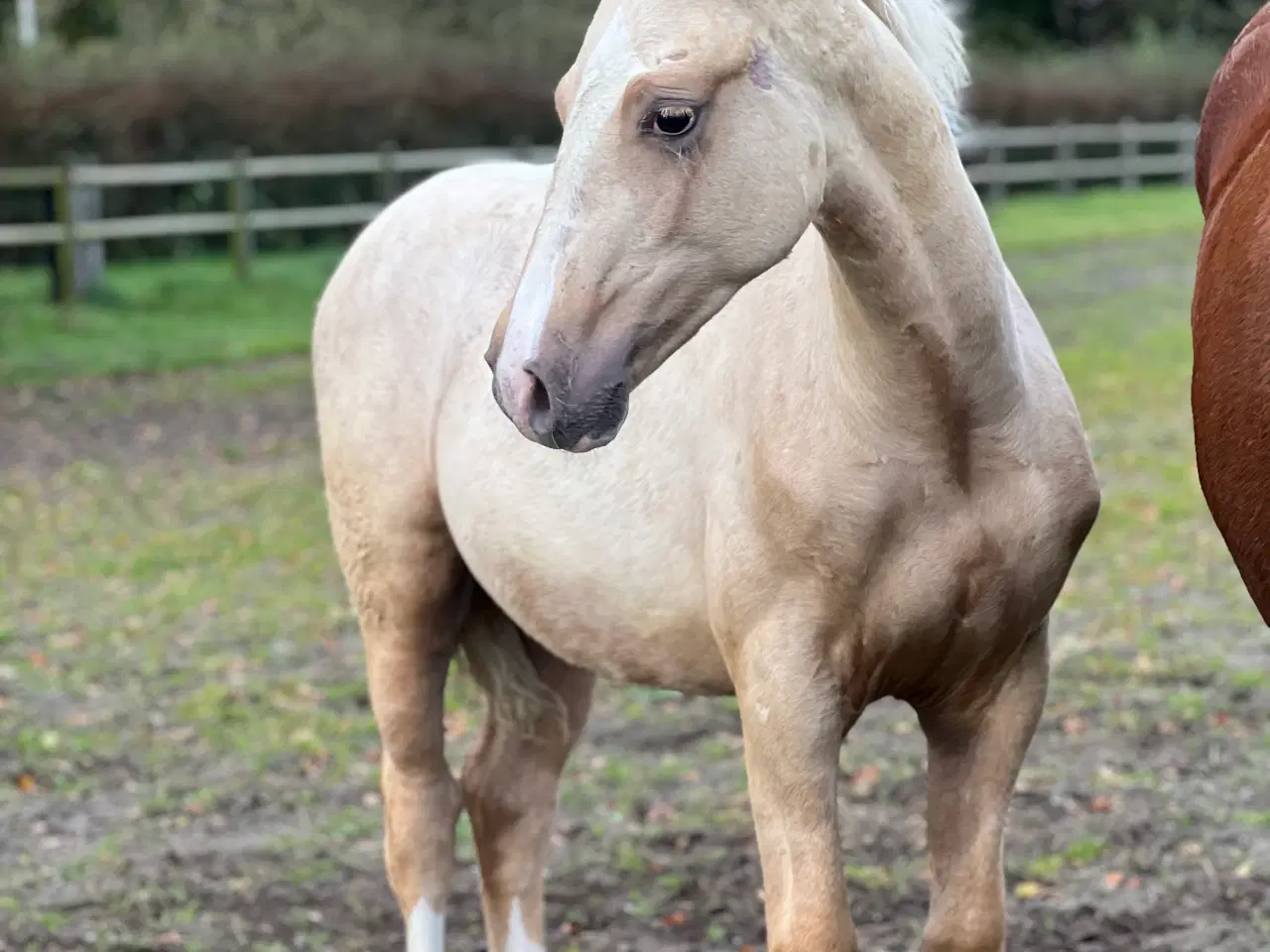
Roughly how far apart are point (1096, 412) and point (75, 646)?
6.06 metres

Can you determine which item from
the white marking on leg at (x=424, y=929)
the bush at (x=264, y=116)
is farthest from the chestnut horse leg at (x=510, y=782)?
the bush at (x=264, y=116)

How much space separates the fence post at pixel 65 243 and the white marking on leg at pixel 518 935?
41.0 ft

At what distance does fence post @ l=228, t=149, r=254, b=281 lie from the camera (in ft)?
54.6

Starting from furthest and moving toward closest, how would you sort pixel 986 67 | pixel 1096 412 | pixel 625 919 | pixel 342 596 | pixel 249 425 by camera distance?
1. pixel 986 67
2. pixel 249 425
3. pixel 1096 412
4. pixel 342 596
5. pixel 625 919

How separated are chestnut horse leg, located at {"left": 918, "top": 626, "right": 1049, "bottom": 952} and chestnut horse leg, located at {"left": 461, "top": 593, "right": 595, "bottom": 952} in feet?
3.75

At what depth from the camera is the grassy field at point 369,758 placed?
4.18 metres

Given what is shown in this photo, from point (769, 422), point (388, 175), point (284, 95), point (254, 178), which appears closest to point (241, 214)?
point (388, 175)

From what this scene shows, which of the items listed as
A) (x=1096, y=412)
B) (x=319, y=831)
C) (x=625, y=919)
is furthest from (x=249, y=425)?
(x=625, y=919)

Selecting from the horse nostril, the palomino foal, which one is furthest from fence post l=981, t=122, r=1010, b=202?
the horse nostril

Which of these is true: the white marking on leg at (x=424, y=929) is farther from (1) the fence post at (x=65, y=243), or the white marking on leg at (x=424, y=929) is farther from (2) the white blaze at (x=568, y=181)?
(1) the fence post at (x=65, y=243)

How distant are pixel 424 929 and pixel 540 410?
182 centimetres

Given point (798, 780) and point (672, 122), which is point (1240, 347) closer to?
point (798, 780)

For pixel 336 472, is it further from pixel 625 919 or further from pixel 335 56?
pixel 335 56

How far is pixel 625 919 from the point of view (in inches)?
165
